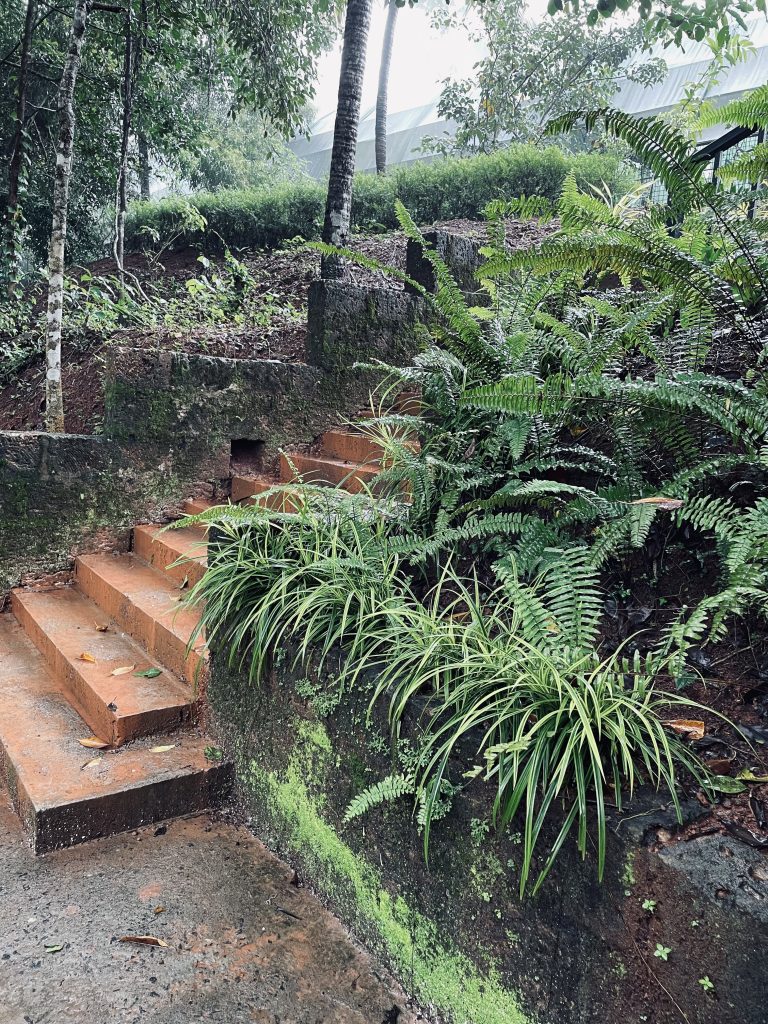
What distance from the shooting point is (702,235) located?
2.22 metres

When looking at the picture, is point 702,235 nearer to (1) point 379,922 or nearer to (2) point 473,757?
(2) point 473,757

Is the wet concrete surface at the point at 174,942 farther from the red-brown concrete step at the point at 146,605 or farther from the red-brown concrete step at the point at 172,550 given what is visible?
the red-brown concrete step at the point at 172,550

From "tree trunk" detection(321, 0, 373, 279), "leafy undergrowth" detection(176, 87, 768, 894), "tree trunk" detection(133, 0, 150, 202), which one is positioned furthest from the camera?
"tree trunk" detection(133, 0, 150, 202)

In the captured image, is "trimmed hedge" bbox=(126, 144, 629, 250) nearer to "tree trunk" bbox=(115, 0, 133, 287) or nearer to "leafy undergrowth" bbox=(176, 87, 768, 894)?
"tree trunk" bbox=(115, 0, 133, 287)

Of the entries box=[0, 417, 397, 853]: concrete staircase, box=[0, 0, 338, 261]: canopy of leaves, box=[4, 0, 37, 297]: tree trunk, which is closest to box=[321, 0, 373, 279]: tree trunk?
box=[0, 0, 338, 261]: canopy of leaves

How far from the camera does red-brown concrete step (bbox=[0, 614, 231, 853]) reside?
2.26 meters

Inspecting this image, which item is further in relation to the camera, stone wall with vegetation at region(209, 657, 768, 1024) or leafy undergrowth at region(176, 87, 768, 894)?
leafy undergrowth at region(176, 87, 768, 894)

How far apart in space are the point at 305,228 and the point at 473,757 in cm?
885

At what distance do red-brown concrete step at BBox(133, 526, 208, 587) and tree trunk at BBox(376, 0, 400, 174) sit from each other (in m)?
11.6

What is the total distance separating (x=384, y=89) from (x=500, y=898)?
1822cm

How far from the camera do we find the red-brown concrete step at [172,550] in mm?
3438

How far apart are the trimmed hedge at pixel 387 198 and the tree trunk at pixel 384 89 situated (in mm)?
4779

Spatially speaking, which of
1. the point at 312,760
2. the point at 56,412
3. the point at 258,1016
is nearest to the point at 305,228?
the point at 56,412

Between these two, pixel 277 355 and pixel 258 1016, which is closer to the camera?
pixel 258 1016
